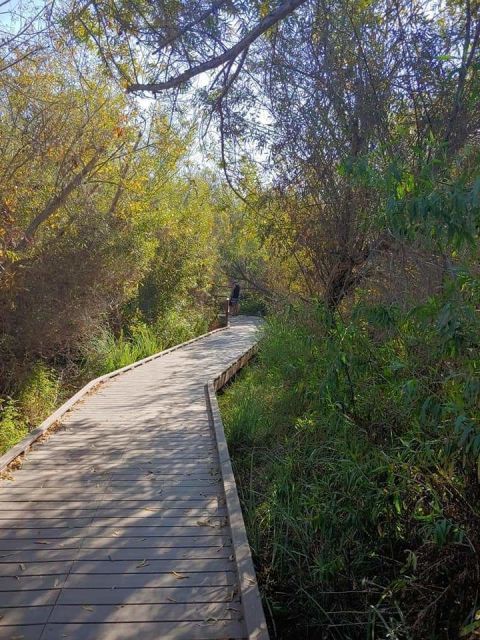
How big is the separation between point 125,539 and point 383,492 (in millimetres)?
1903

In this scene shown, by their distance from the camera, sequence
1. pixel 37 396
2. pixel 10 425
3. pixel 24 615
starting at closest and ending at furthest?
pixel 24 615 → pixel 10 425 → pixel 37 396

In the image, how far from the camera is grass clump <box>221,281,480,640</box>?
3.22 metres

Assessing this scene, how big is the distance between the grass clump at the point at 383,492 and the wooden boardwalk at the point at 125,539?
0.67m

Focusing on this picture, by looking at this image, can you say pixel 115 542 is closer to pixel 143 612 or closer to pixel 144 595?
pixel 144 595

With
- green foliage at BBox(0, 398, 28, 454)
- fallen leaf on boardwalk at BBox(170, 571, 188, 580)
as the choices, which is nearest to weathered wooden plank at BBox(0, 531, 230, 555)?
fallen leaf on boardwalk at BBox(170, 571, 188, 580)

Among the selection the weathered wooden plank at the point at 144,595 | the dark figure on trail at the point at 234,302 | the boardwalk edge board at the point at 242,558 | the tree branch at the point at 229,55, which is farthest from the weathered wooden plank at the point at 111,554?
the dark figure on trail at the point at 234,302

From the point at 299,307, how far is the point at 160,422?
244cm

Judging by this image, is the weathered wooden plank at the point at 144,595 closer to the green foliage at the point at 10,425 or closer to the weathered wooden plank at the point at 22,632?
the weathered wooden plank at the point at 22,632

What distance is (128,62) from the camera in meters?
5.94

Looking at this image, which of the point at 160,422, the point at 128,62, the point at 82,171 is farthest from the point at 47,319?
the point at 128,62

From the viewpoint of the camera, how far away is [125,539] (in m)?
3.96

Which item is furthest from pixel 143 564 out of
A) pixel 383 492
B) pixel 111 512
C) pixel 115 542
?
pixel 383 492

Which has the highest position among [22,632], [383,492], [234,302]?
[234,302]

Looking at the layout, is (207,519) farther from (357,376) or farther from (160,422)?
(160,422)
